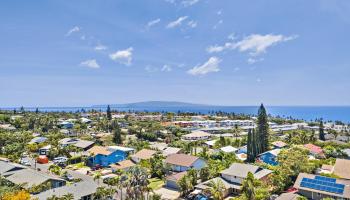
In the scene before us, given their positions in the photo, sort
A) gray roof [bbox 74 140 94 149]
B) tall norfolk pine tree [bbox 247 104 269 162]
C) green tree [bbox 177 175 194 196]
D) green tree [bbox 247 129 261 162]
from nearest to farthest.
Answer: green tree [bbox 177 175 194 196], green tree [bbox 247 129 261 162], tall norfolk pine tree [bbox 247 104 269 162], gray roof [bbox 74 140 94 149]

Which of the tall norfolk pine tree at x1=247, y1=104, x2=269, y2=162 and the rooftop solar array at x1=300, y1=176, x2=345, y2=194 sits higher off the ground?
the tall norfolk pine tree at x1=247, y1=104, x2=269, y2=162

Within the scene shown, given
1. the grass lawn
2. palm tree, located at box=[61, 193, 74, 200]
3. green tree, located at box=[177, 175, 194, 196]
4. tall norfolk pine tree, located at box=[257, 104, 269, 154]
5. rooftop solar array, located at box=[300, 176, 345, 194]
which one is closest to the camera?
palm tree, located at box=[61, 193, 74, 200]

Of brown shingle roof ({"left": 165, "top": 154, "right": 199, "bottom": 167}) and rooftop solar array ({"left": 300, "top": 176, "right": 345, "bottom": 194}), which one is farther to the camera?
brown shingle roof ({"left": 165, "top": 154, "right": 199, "bottom": 167})

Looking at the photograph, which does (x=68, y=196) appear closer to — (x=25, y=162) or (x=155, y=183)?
(x=155, y=183)

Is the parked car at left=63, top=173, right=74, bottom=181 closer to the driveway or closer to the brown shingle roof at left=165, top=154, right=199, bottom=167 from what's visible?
the driveway

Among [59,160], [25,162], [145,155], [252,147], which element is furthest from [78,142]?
[252,147]

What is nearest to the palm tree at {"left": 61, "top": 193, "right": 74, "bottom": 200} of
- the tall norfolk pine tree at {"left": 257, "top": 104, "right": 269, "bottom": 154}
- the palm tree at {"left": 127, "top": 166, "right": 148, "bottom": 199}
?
the palm tree at {"left": 127, "top": 166, "right": 148, "bottom": 199}
